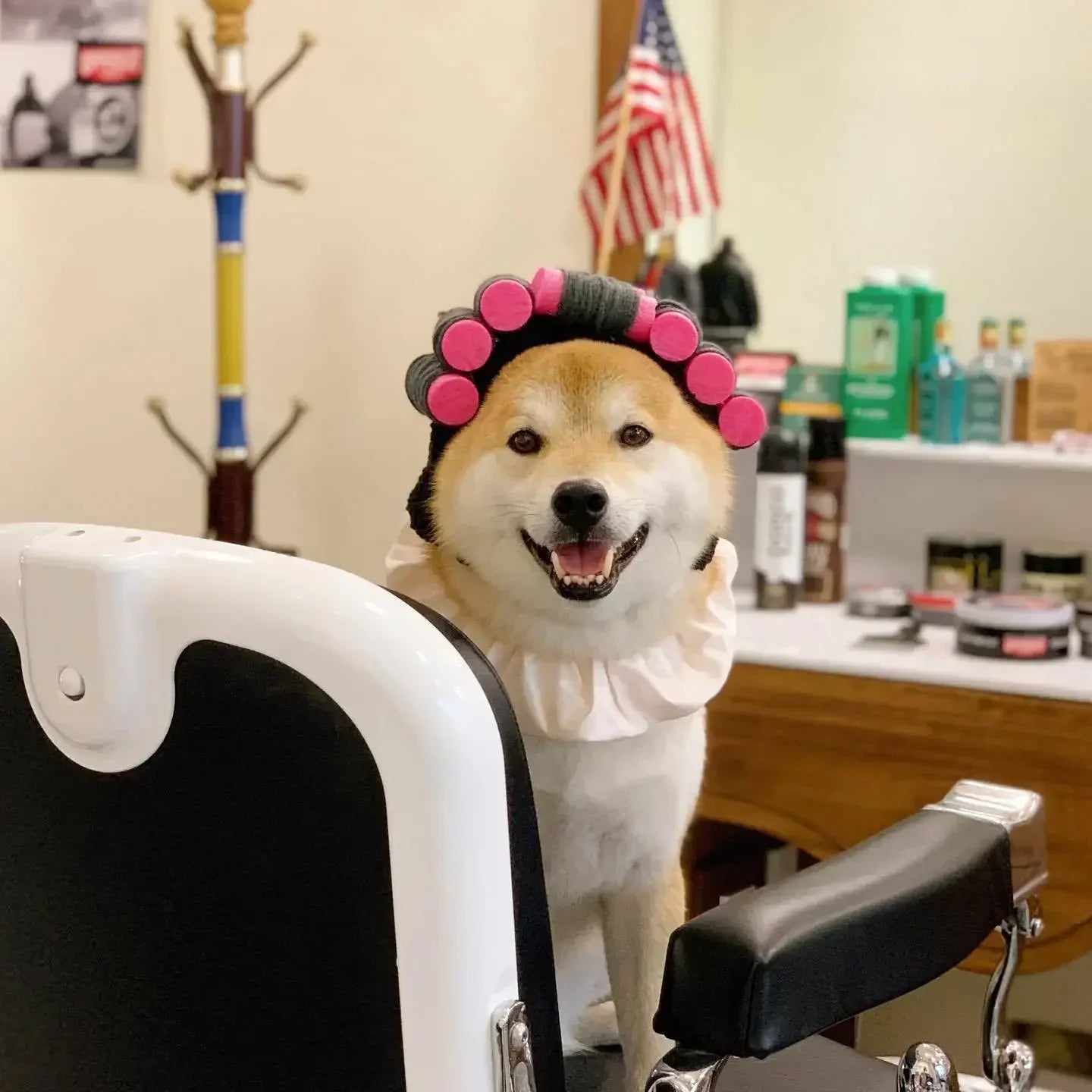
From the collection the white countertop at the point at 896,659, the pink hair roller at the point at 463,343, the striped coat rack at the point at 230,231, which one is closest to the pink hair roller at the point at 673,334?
the pink hair roller at the point at 463,343

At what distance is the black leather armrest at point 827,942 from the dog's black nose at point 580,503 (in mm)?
244

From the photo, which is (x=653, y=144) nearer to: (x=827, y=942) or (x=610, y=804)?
(x=610, y=804)

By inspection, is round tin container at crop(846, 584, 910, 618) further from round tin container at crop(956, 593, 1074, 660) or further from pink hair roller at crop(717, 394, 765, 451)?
pink hair roller at crop(717, 394, 765, 451)

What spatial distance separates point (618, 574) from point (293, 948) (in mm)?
350

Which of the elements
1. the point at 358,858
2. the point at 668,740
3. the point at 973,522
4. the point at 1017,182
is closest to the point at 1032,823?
the point at 668,740

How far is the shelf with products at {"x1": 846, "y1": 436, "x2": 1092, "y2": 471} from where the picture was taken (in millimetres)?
1648

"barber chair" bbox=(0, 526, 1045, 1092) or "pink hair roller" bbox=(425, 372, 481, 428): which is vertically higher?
"pink hair roller" bbox=(425, 372, 481, 428)

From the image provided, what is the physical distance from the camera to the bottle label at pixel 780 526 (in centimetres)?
169

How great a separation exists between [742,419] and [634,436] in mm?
77

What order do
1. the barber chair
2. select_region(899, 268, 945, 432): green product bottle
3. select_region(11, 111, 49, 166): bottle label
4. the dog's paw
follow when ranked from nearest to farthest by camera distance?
the barber chair → the dog's paw → select_region(899, 268, 945, 432): green product bottle → select_region(11, 111, 49, 166): bottle label

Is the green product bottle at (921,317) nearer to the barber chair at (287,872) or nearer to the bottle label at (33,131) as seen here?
the barber chair at (287,872)

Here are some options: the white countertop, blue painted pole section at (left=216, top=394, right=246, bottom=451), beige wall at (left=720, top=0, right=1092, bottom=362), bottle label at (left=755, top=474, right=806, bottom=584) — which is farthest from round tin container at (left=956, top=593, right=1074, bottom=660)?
blue painted pole section at (left=216, top=394, right=246, bottom=451)

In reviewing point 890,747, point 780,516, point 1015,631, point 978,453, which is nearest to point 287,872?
point 890,747

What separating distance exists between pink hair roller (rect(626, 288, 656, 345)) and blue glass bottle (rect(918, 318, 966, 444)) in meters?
1.01
